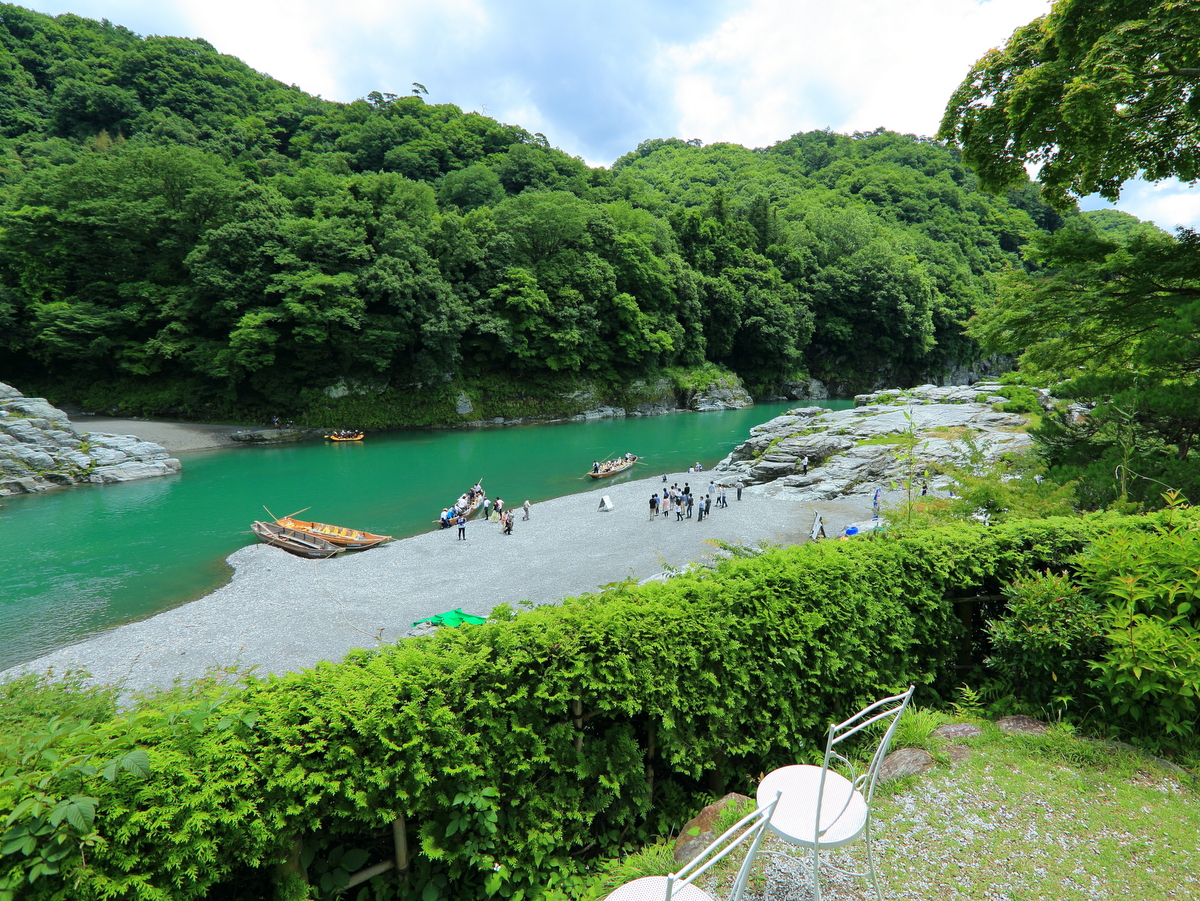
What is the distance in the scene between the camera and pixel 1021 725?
4.83m

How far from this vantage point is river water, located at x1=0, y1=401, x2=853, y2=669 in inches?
646

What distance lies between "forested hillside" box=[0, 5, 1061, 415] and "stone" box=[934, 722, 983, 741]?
45.2 meters

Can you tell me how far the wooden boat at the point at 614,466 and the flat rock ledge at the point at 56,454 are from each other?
85.9ft

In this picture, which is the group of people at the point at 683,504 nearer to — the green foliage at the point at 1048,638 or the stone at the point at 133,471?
the green foliage at the point at 1048,638

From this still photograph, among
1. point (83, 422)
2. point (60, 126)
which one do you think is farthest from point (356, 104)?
point (83, 422)

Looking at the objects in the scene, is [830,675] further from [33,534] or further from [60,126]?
[60,126]

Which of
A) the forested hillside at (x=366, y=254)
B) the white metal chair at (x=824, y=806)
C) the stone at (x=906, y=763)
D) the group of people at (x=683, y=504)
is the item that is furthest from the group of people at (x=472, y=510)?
the forested hillside at (x=366, y=254)

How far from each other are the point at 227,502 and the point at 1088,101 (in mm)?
33056

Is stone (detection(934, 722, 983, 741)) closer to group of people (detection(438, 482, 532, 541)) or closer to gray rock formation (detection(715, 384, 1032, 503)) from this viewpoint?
group of people (detection(438, 482, 532, 541))

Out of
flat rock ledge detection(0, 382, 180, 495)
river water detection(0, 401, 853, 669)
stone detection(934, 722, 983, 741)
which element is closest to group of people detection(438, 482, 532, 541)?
river water detection(0, 401, 853, 669)

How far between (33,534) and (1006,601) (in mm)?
32187

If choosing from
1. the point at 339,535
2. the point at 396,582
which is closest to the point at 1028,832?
the point at 396,582

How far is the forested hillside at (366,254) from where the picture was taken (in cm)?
4372

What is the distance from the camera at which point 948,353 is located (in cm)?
7638
